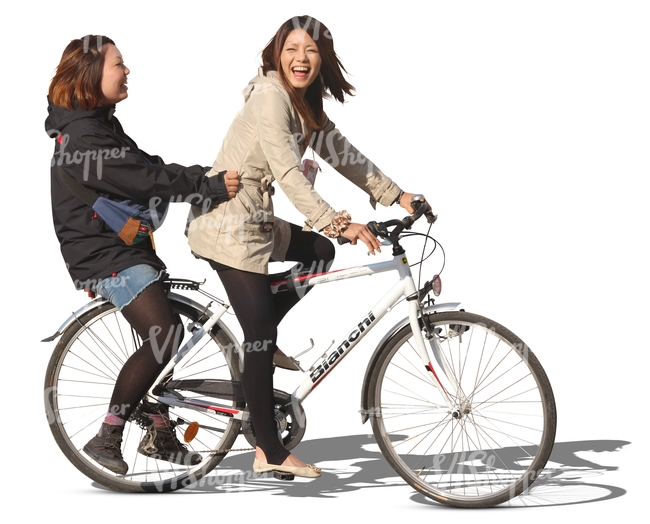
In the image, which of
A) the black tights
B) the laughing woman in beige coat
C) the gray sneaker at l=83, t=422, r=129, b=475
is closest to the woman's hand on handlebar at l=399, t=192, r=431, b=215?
the laughing woman in beige coat

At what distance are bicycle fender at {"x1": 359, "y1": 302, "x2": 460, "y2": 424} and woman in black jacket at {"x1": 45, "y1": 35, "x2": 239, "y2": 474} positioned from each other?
1063 millimetres

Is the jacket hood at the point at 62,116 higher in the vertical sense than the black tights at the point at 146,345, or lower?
higher

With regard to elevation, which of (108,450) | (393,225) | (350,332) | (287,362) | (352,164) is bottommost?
(108,450)

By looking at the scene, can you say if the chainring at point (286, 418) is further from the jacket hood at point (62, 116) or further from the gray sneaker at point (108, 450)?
the jacket hood at point (62, 116)

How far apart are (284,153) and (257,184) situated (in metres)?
0.31

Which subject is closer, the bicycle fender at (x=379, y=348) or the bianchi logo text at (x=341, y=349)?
the bicycle fender at (x=379, y=348)

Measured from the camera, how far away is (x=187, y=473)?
7555mm

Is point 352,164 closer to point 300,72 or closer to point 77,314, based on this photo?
point 300,72

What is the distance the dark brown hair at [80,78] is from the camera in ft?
22.9

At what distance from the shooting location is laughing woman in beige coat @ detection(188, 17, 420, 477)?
680 centimetres

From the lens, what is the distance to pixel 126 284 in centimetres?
712

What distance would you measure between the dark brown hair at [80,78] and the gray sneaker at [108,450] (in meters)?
1.77

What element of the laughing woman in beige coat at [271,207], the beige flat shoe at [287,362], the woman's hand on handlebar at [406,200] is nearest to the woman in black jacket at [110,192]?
the laughing woman in beige coat at [271,207]

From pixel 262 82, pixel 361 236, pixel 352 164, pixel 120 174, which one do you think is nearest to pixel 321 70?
pixel 262 82
